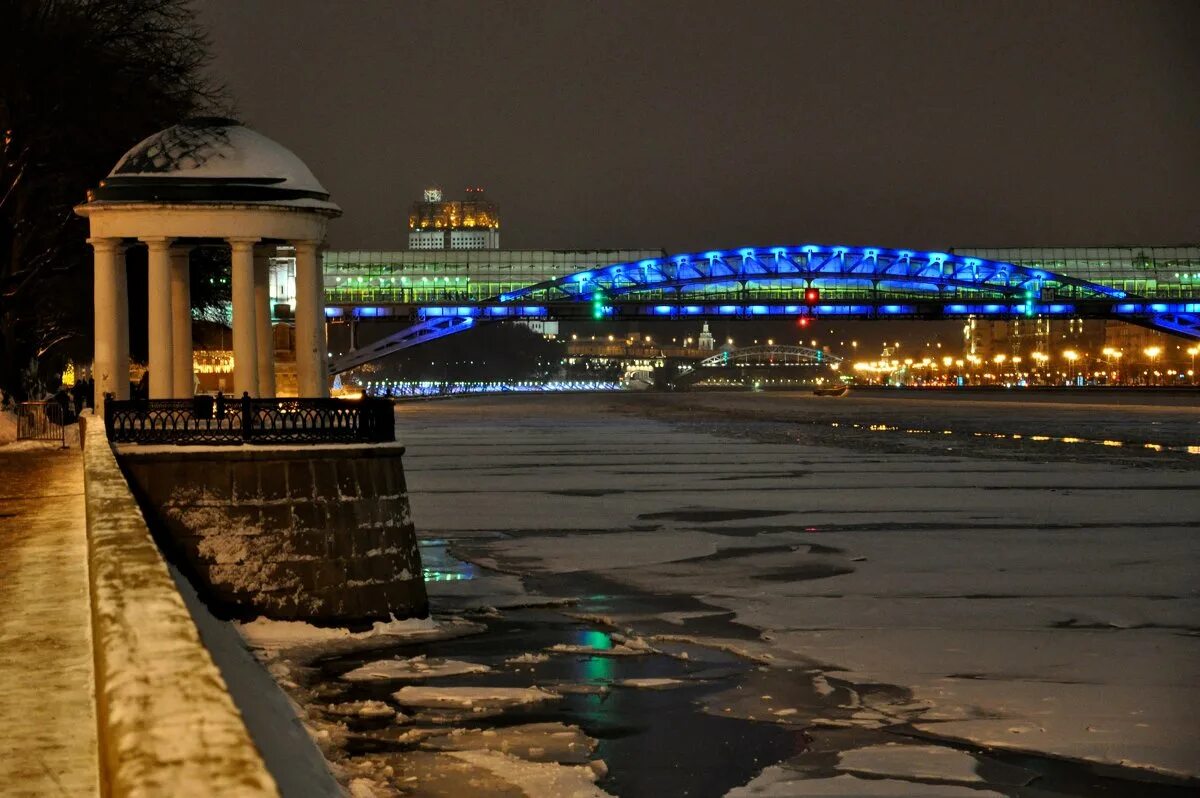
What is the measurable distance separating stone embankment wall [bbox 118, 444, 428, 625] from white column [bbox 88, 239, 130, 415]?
765cm

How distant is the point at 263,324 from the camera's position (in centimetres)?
2664

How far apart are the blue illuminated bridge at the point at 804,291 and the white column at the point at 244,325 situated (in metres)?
114

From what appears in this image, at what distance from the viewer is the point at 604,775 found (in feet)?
38.5

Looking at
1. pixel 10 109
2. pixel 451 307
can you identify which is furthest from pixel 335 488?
pixel 451 307

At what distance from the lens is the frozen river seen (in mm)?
12430

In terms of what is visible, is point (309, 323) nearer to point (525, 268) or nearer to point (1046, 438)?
point (1046, 438)

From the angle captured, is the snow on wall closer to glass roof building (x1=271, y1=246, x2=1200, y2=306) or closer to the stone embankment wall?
the stone embankment wall

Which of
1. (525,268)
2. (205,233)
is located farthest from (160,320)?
(525,268)

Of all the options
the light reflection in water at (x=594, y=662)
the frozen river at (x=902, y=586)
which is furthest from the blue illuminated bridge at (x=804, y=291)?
the light reflection in water at (x=594, y=662)

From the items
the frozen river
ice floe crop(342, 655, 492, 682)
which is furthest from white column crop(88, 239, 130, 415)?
ice floe crop(342, 655, 492, 682)

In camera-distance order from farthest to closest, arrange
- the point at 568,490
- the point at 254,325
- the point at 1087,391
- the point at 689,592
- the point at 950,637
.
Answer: the point at 1087,391
the point at 568,490
the point at 254,325
the point at 689,592
the point at 950,637

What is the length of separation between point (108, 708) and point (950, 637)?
1338cm

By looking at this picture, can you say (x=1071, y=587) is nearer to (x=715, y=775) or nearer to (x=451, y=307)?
(x=715, y=775)

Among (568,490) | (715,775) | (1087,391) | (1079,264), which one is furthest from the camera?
(1079,264)
